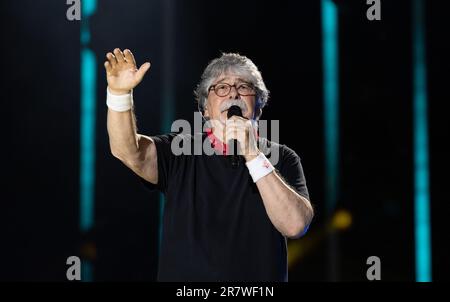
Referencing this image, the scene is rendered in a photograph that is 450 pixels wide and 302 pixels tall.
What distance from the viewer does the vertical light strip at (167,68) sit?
2576 mm

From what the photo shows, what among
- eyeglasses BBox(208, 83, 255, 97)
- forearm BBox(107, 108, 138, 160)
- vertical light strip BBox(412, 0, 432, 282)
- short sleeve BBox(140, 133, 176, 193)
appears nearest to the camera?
forearm BBox(107, 108, 138, 160)

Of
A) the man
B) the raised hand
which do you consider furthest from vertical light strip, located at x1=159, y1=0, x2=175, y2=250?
the raised hand

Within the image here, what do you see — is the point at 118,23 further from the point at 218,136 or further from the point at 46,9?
the point at 218,136

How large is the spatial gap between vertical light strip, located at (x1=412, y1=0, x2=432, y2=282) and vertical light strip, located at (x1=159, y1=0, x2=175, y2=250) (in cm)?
125

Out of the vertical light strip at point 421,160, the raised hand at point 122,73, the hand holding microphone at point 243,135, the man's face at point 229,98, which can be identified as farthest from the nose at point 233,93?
the vertical light strip at point 421,160

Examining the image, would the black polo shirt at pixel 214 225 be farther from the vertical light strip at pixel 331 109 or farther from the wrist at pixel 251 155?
the vertical light strip at pixel 331 109

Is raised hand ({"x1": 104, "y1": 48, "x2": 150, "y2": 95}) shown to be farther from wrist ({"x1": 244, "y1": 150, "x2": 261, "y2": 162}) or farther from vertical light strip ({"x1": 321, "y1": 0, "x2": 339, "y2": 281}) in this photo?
vertical light strip ({"x1": 321, "y1": 0, "x2": 339, "y2": 281})

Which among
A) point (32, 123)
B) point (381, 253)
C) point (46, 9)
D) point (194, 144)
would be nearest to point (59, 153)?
point (32, 123)

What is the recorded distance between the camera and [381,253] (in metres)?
2.68

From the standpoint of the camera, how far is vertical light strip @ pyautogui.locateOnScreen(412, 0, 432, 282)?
2619 mm

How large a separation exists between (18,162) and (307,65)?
1.55m

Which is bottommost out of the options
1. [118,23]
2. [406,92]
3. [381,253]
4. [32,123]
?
[381,253]

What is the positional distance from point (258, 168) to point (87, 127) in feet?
4.92

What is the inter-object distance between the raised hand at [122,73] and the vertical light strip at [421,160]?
1.83 m
